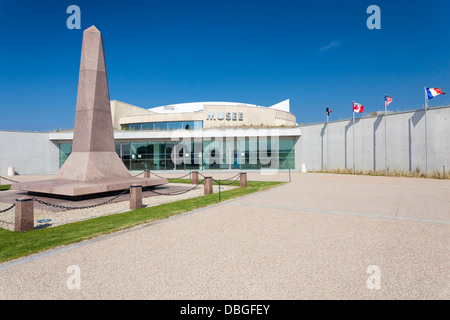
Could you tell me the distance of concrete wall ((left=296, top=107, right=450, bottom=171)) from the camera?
794 inches

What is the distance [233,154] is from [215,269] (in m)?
29.0

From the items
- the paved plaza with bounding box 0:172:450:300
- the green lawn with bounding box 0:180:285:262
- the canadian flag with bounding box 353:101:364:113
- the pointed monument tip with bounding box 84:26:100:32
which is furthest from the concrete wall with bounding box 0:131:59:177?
the canadian flag with bounding box 353:101:364:113

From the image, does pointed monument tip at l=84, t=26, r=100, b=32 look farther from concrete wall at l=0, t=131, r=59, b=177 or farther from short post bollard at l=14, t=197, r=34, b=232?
concrete wall at l=0, t=131, r=59, b=177

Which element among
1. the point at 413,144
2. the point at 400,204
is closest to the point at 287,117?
the point at 413,144

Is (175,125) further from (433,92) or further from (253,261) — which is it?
(253,261)

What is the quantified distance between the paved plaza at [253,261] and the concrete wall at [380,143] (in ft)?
51.3

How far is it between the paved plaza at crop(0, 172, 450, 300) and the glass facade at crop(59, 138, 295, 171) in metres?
25.1

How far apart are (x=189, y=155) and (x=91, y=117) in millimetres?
20255

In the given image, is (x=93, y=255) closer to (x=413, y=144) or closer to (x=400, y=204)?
(x=400, y=204)

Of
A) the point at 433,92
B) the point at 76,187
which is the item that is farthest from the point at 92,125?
the point at 433,92

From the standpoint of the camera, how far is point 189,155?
3359 centimetres

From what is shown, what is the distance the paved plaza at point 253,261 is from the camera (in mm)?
3695

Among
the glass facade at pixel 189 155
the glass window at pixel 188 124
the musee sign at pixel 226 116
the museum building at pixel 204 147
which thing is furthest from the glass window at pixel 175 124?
the glass facade at pixel 189 155

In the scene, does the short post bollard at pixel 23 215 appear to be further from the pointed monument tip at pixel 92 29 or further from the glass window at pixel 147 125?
the glass window at pixel 147 125
